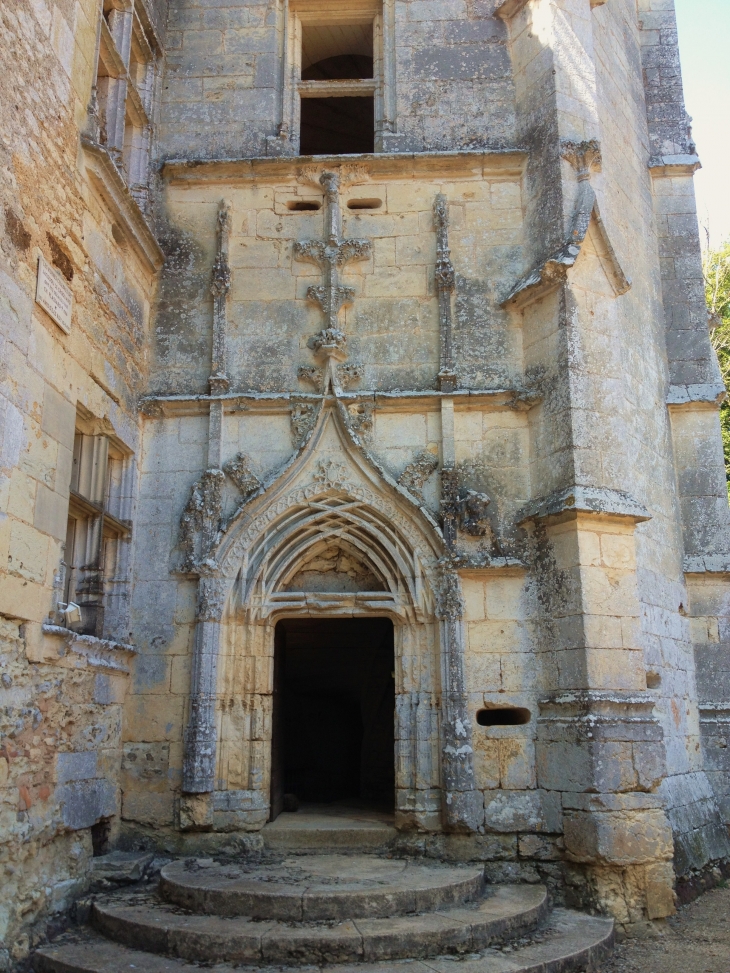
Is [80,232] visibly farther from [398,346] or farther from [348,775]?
[348,775]

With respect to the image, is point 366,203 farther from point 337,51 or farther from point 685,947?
point 685,947

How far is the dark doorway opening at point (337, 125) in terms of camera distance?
35.3ft

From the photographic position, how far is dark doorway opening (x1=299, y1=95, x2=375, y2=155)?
10.8m

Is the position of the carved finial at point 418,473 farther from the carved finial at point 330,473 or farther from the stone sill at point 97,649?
the stone sill at point 97,649

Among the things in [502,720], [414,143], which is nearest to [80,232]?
[414,143]

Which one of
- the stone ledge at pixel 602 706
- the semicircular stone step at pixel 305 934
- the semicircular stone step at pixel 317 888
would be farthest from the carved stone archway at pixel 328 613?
the semicircular stone step at pixel 305 934

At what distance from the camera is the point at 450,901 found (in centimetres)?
547

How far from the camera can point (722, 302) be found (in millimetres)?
15844

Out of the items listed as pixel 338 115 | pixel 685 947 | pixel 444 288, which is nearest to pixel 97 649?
pixel 444 288

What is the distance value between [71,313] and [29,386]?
0.87 meters

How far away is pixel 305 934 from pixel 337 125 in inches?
381

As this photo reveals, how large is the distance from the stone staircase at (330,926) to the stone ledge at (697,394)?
4.85m

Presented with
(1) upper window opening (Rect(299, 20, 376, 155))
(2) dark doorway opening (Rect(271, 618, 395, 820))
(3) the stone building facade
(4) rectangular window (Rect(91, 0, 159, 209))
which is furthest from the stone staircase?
(1) upper window opening (Rect(299, 20, 376, 155))

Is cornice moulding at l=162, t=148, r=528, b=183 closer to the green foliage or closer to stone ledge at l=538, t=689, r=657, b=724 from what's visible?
stone ledge at l=538, t=689, r=657, b=724
